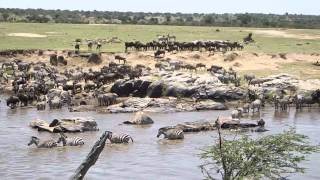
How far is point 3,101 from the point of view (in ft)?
136

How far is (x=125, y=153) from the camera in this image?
25484 mm

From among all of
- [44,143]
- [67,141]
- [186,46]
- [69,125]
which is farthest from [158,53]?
[44,143]

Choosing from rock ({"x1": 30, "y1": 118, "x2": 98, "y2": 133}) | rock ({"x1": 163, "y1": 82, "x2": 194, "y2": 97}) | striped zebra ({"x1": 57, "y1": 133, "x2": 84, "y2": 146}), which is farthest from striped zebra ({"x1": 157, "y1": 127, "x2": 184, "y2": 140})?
rock ({"x1": 163, "y1": 82, "x2": 194, "y2": 97})

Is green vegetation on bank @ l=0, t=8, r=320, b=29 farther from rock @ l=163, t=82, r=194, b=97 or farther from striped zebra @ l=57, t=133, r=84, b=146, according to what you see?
striped zebra @ l=57, t=133, r=84, b=146

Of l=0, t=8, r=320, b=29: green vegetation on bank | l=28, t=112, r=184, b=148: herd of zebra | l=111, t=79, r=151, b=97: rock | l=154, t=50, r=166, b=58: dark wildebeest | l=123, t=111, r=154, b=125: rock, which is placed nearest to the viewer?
l=28, t=112, r=184, b=148: herd of zebra

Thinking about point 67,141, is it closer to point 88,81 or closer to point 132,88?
point 132,88

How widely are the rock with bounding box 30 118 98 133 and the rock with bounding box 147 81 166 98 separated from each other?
10291 mm

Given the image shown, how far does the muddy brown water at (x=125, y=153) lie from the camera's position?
2230 cm

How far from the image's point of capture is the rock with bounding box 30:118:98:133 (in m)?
30.4

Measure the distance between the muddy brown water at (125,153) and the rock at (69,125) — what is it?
531 millimetres

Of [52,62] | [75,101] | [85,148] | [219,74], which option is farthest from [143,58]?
[85,148]

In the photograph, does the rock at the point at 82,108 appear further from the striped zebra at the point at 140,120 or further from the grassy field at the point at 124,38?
the grassy field at the point at 124,38

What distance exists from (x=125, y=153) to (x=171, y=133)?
10.6 feet

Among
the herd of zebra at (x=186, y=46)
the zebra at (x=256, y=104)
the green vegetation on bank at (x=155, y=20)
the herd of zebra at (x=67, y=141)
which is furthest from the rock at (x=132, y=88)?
the green vegetation on bank at (x=155, y=20)
